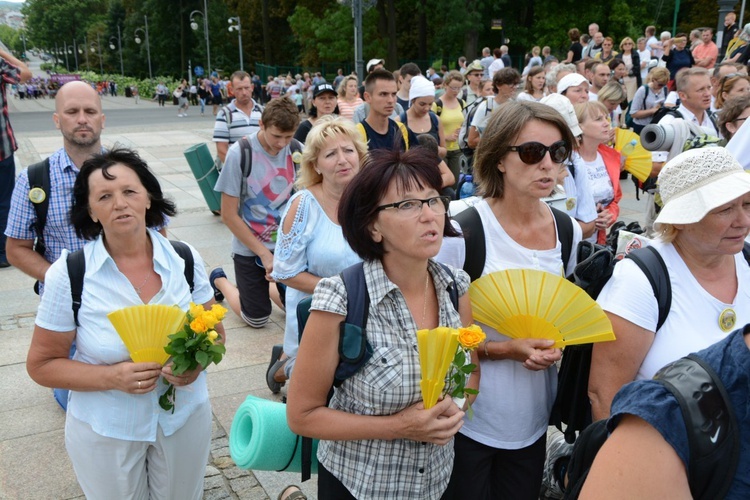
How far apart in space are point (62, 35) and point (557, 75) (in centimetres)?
12085

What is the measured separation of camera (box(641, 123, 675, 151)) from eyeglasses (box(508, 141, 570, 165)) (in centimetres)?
173

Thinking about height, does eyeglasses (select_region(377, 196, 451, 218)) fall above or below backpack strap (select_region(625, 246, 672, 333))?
above

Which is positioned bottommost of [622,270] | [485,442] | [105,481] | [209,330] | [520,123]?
[105,481]

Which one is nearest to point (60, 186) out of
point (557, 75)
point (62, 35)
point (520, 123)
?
point (520, 123)

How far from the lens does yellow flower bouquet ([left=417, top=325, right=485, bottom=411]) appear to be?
6.82 feet

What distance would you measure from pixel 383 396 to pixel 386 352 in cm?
15

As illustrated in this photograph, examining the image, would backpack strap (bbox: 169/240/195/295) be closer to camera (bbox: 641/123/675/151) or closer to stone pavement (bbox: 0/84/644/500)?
stone pavement (bbox: 0/84/644/500)

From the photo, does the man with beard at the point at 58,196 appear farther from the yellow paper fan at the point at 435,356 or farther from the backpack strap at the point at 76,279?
the yellow paper fan at the point at 435,356

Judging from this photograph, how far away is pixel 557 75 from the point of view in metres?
9.85

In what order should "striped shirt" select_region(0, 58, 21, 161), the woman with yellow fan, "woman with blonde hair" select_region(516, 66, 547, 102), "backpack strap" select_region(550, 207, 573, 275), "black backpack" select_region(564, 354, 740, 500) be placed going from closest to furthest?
1. "black backpack" select_region(564, 354, 740, 500)
2. the woman with yellow fan
3. "backpack strap" select_region(550, 207, 573, 275)
4. "striped shirt" select_region(0, 58, 21, 161)
5. "woman with blonde hair" select_region(516, 66, 547, 102)

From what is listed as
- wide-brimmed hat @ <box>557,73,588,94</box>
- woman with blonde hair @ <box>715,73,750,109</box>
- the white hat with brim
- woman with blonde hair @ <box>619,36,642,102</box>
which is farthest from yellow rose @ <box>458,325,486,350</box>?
woman with blonde hair @ <box>619,36,642,102</box>

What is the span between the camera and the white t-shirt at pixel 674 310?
7.79ft

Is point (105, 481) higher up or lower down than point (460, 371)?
lower down

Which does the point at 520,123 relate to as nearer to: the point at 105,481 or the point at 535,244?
the point at 535,244
